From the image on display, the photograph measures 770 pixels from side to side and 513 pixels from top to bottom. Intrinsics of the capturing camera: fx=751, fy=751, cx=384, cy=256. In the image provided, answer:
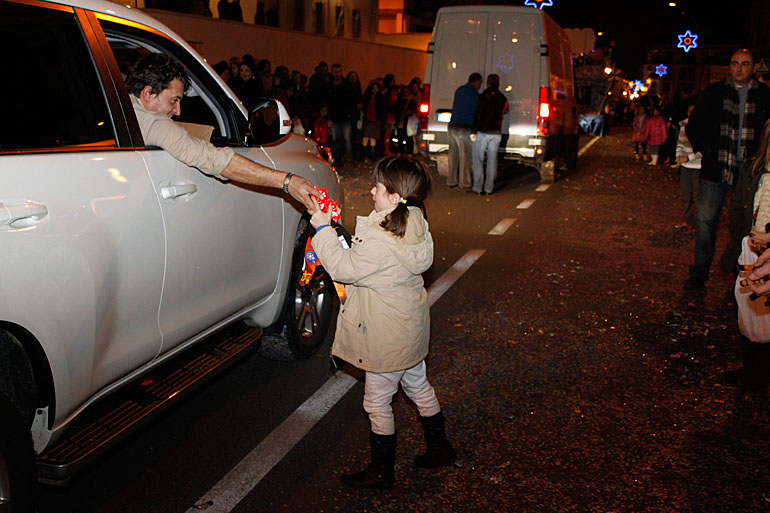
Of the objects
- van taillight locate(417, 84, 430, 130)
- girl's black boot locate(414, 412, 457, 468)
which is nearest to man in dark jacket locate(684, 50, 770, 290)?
girl's black boot locate(414, 412, 457, 468)

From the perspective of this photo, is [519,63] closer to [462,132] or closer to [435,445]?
[462,132]

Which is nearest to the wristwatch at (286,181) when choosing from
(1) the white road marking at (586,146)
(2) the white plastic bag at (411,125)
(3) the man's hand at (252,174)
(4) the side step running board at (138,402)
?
(3) the man's hand at (252,174)

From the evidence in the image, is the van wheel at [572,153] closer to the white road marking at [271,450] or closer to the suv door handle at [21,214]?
the white road marking at [271,450]

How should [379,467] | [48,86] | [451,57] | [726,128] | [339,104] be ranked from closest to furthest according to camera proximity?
[48,86] < [379,467] < [726,128] < [451,57] < [339,104]

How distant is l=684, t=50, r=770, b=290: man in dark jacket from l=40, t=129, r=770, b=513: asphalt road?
0.86 m

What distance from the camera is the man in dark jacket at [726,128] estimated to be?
612 cm

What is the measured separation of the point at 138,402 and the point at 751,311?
10.9 feet

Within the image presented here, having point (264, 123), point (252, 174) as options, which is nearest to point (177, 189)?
point (252, 174)

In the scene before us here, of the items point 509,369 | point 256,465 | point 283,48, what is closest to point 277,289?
point 256,465

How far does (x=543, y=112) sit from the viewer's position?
41.8 feet

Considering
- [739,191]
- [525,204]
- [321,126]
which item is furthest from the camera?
[321,126]

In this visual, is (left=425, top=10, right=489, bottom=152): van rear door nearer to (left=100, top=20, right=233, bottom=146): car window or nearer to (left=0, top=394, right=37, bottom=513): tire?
(left=100, top=20, right=233, bottom=146): car window

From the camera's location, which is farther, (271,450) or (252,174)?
(271,450)

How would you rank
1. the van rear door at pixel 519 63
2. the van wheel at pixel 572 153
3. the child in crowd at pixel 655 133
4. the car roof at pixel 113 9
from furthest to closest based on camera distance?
the child in crowd at pixel 655 133 → the van wheel at pixel 572 153 → the van rear door at pixel 519 63 → the car roof at pixel 113 9
